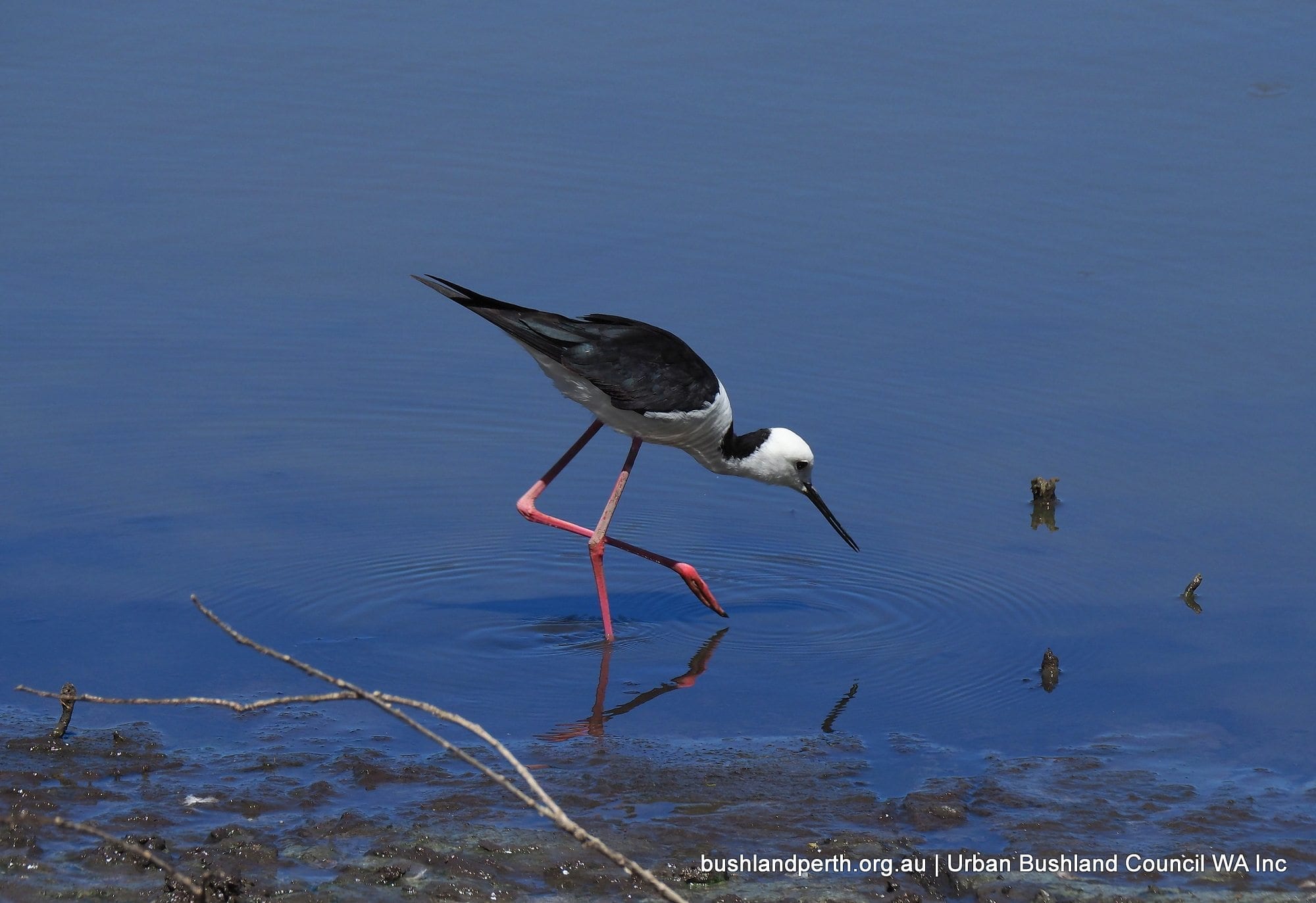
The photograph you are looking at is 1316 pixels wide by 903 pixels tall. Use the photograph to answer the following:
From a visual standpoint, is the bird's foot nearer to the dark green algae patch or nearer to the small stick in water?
the dark green algae patch

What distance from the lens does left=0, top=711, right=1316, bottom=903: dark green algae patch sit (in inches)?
189

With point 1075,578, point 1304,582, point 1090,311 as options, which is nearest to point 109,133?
point 1090,311

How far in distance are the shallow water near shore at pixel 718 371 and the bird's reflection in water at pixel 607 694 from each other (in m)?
0.02

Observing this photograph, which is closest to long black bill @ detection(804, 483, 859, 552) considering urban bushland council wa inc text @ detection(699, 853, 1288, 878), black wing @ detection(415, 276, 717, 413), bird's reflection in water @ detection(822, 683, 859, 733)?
black wing @ detection(415, 276, 717, 413)

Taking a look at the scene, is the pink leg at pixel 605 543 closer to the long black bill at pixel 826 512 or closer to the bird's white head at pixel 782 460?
the bird's white head at pixel 782 460

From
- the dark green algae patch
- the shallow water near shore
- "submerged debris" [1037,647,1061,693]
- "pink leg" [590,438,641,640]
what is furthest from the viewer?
"pink leg" [590,438,641,640]

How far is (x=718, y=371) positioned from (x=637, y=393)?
6.32 ft

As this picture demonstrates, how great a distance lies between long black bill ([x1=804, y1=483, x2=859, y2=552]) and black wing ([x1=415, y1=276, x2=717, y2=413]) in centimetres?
77

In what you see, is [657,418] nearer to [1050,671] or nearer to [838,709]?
[838,709]

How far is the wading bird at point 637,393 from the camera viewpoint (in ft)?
24.2

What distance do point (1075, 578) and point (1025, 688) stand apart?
45.0 inches

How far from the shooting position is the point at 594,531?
25.3ft

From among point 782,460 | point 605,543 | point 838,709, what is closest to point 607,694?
point 838,709

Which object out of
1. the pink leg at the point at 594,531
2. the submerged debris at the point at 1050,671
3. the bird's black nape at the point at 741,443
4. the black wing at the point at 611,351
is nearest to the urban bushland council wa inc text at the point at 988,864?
the submerged debris at the point at 1050,671
